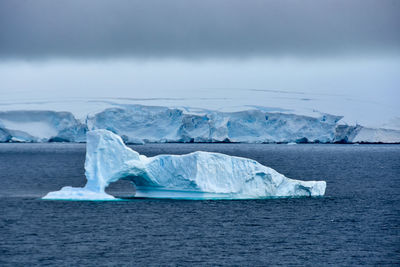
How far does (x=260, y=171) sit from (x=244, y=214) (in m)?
1.74

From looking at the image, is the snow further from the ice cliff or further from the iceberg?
the iceberg

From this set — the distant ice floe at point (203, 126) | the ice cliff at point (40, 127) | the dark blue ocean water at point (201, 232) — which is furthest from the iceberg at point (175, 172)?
the ice cliff at point (40, 127)

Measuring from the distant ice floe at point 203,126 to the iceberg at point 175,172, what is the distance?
138 ft

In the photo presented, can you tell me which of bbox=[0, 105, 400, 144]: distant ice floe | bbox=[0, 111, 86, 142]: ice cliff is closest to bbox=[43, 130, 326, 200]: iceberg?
bbox=[0, 105, 400, 144]: distant ice floe

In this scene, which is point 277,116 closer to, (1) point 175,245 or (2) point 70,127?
(2) point 70,127

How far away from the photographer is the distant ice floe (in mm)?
65875

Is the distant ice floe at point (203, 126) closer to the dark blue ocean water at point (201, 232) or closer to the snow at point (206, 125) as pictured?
the snow at point (206, 125)

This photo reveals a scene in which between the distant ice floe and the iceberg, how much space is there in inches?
1658

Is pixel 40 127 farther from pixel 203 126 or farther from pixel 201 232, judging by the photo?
pixel 201 232

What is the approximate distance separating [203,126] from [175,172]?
148ft

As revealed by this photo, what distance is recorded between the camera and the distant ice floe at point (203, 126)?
6588cm

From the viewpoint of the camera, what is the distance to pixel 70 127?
67.0 metres

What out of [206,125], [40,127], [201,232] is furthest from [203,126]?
[201,232]

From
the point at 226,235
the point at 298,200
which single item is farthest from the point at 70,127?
the point at 226,235
